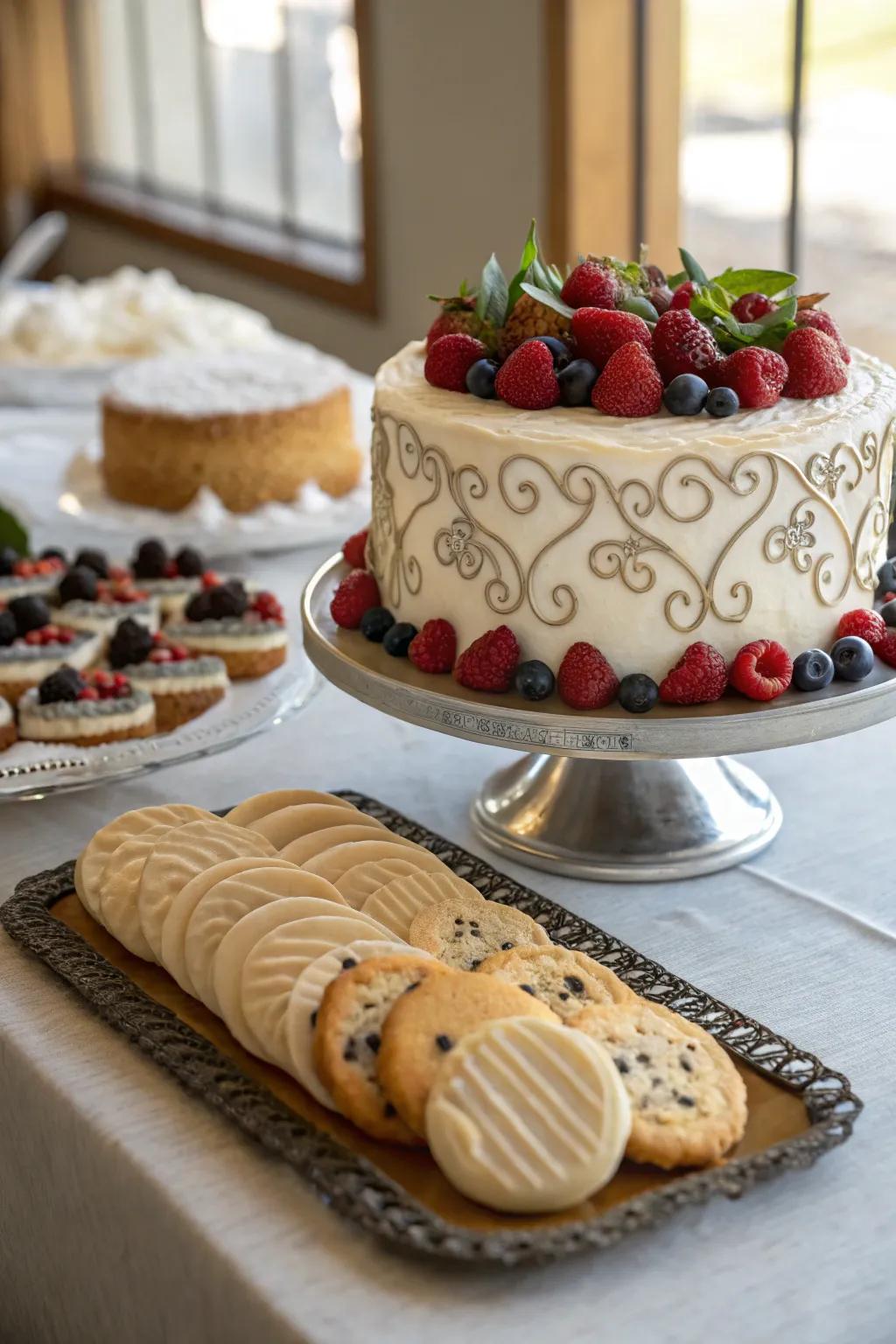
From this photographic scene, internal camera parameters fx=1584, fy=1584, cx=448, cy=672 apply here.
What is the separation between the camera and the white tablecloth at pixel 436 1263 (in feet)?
2.90

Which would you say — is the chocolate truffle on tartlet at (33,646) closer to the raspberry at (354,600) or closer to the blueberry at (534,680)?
the raspberry at (354,600)

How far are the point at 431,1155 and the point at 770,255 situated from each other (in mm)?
Result: 2694

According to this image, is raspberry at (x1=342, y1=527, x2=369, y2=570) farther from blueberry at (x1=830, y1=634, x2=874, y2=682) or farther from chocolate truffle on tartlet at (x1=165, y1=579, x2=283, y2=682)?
blueberry at (x1=830, y1=634, x2=874, y2=682)

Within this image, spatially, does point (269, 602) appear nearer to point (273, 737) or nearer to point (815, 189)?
point (273, 737)

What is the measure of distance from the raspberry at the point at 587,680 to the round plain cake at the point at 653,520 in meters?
0.02

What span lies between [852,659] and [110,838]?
61 cm

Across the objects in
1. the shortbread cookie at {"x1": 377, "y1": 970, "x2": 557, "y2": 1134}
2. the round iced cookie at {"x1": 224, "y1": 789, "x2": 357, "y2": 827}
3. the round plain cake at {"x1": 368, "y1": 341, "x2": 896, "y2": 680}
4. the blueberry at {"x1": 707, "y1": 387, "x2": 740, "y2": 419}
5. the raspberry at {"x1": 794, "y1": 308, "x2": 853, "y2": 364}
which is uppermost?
the raspberry at {"x1": 794, "y1": 308, "x2": 853, "y2": 364}

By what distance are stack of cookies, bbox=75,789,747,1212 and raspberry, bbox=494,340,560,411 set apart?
1.23 feet

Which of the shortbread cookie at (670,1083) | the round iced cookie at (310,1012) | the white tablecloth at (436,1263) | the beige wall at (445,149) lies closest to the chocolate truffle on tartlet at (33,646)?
the white tablecloth at (436,1263)

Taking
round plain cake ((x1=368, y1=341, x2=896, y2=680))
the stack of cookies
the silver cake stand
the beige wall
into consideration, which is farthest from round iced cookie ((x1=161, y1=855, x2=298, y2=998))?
the beige wall

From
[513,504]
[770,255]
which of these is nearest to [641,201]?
[770,255]

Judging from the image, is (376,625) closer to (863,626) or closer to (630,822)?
(630,822)

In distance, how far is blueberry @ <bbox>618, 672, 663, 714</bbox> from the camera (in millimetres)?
1235

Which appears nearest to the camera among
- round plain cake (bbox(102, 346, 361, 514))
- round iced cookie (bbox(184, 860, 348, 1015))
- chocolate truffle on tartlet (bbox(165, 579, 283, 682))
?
round iced cookie (bbox(184, 860, 348, 1015))
